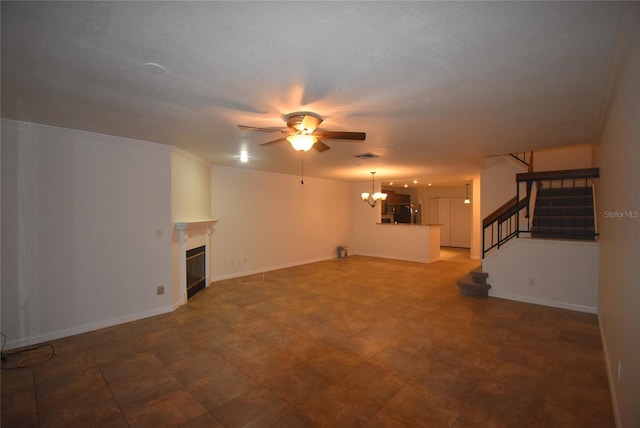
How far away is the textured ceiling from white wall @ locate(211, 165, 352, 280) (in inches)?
120

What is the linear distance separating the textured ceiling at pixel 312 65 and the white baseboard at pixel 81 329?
8.43ft

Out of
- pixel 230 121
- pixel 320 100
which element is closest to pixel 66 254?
pixel 230 121

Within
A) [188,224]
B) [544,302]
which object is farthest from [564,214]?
[188,224]

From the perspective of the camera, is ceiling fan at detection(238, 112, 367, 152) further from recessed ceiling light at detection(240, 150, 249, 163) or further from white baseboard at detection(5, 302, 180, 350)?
white baseboard at detection(5, 302, 180, 350)

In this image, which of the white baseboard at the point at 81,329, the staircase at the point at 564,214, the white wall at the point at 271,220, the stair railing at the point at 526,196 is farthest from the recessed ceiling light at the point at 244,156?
the staircase at the point at 564,214

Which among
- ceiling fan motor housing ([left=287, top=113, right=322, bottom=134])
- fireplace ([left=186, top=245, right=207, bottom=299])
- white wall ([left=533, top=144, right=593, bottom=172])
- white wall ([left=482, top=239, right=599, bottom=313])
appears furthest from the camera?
white wall ([left=533, top=144, right=593, bottom=172])

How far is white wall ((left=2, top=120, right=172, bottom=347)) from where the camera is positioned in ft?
10.6

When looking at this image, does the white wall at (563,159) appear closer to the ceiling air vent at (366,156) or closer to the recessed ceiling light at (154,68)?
the ceiling air vent at (366,156)

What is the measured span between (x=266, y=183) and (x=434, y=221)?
8447mm

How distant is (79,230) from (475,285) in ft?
20.5

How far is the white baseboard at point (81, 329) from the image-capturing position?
10.7ft

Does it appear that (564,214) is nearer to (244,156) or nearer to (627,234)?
(627,234)

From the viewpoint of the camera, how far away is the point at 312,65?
1947 mm

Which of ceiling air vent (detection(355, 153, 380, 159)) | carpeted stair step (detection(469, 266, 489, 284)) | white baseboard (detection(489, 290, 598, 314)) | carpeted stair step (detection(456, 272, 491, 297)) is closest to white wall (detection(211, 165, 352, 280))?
ceiling air vent (detection(355, 153, 380, 159))
